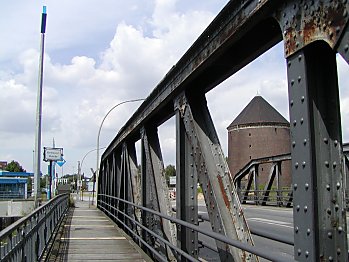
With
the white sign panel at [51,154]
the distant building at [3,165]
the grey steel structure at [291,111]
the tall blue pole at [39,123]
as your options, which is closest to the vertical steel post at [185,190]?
the grey steel structure at [291,111]

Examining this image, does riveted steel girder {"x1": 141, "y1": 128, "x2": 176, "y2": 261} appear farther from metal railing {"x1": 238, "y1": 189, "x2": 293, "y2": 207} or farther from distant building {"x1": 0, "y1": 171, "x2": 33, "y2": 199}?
distant building {"x1": 0, "y1": 171, "x2": 33, "y2": 199}

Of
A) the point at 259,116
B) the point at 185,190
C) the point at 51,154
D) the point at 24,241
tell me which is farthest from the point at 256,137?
the point at 24,241

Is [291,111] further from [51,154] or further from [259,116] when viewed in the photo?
[259,116]

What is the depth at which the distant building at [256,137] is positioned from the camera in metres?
67.6

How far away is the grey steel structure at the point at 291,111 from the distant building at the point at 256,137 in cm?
6135

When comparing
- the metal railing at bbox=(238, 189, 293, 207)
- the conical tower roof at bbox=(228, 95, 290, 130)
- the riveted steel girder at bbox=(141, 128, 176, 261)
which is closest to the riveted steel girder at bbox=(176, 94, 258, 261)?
the riveted steel girder at bbox=(141, 128, 176, 261)

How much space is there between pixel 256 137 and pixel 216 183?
210ft

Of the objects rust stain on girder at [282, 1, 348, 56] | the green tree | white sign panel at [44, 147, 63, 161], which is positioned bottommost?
rust stain on girder at [282, 1, 348, 56]

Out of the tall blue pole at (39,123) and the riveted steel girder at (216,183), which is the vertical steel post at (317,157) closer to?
the riveted steel girder at (216,183)

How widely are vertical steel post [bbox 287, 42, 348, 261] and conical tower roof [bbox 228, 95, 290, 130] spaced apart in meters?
66.1

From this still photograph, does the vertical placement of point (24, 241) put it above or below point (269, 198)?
above

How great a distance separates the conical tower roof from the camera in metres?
69.0

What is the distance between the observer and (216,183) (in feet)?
16.7

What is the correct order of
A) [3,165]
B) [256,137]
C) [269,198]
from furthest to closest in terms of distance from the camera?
[3,165] → [256,137] → [269,198]
